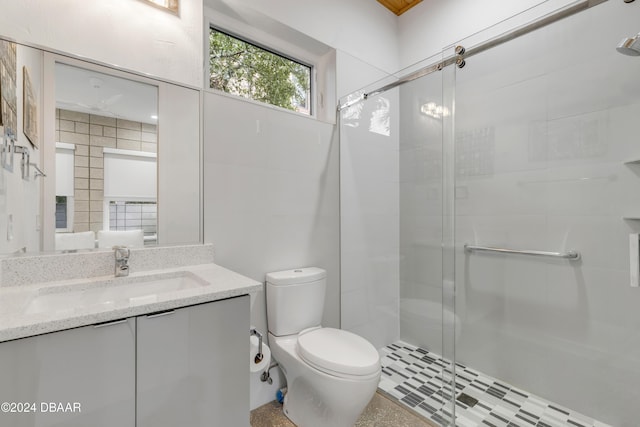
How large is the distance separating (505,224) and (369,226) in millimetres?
842

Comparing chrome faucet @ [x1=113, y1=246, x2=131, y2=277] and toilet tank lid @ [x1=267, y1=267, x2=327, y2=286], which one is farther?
toilet tank lid @ [x1=267, y1=267, x2=327, y2=286]

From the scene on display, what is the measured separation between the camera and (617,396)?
4.84ft

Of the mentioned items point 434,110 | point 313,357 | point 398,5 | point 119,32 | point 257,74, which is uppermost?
point 398,5

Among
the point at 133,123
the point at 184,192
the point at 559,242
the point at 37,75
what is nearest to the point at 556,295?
the point at 559,242

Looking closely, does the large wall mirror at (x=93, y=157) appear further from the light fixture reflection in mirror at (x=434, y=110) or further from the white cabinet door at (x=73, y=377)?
the light fixture reflection in mirror at (x=434, y=110)

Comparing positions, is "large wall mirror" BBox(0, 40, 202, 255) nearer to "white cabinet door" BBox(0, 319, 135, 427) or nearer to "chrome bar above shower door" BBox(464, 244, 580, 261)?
"white cabinet door" BBox(0, 319, 135, 427)

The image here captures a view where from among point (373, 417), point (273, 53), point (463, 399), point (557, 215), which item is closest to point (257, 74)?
point (273, 53)

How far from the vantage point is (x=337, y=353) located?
1.42 meters

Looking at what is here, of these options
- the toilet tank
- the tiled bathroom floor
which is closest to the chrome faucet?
the toilet tank

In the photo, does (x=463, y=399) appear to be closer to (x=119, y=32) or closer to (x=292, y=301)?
(x=292, y=301)

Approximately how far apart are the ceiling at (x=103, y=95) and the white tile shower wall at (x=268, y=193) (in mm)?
271

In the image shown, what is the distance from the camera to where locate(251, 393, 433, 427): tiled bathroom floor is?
62.1 inches

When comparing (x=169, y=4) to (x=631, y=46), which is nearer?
(x=631, y=46)

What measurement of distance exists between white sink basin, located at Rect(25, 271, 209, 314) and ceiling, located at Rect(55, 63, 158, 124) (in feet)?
2.34
